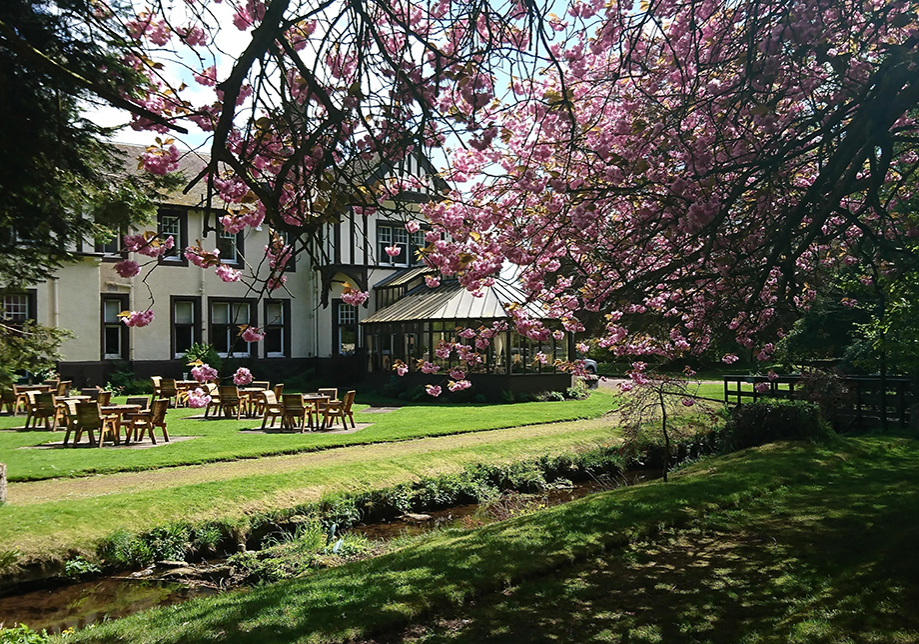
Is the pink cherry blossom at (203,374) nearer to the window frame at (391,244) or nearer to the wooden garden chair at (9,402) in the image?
the wooden garden chair at (9,402)

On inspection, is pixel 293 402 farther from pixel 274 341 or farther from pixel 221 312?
pixel 274 341

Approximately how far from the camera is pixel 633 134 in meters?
5.85

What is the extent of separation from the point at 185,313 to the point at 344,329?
643 cm

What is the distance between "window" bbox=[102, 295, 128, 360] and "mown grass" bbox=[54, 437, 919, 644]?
19450 millimetres

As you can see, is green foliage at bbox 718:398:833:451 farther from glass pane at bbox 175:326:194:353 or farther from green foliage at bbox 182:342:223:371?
glass pane at bbox 175:326:194:353

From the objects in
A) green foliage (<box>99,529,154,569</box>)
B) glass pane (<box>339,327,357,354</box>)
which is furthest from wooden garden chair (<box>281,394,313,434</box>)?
glass pane (<box>339,327,357,354</box>)

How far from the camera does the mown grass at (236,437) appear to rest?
10664mm

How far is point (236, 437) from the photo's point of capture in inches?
531

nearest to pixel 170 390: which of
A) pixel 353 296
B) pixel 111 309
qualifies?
pixel 111 309

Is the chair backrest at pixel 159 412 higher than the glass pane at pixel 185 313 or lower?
lower

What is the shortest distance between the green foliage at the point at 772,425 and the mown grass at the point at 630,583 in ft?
14.1

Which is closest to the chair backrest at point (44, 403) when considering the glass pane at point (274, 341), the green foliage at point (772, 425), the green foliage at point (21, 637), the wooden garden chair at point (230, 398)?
the wooden garden chair at point (230, 398)

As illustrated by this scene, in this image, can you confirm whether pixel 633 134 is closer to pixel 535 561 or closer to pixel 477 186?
pixel 477 186

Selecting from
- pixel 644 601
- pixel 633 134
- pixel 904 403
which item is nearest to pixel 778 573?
pixel 644 601
